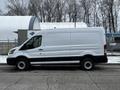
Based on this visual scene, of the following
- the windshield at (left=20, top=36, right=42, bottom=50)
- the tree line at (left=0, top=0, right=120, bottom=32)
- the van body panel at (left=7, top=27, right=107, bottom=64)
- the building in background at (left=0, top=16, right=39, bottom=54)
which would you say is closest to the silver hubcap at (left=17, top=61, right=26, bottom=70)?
the van body panel at (left=7, top=27, right=107, bottom=64)

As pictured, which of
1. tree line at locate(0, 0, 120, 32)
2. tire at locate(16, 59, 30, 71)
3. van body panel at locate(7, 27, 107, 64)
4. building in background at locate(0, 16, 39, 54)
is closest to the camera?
van body panel at locate(7, 27, 107, 64)

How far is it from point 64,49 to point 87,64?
→ 62.7 inches

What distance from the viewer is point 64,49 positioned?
57.2ft

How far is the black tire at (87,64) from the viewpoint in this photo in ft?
56.8

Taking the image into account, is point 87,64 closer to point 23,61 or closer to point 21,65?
point 23,61

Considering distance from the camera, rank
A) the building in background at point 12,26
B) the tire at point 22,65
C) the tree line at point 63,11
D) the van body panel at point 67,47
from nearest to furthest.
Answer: the van body panel at point 67,47, the tire at point 22,65, the building in background at point 12,26, the tree line at point 63,11

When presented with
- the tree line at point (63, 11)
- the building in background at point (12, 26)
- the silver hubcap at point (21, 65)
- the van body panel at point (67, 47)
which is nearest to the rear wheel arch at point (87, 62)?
the van body panel at point (67, 47)

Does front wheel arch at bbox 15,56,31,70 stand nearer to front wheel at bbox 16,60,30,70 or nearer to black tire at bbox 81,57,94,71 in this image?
front wheel at bbox 16,60,30,70

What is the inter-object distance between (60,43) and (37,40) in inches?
54.1

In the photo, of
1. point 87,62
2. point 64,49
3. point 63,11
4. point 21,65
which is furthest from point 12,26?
point 63,11

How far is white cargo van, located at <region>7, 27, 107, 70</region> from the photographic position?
1731 centimetres

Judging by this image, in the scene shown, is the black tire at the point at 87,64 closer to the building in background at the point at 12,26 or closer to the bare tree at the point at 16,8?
the building in background at the point at 12,26

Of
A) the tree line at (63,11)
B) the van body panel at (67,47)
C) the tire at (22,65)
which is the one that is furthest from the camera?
the tree line at (63,11)

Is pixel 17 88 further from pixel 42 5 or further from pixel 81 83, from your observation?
pixel 42 5
